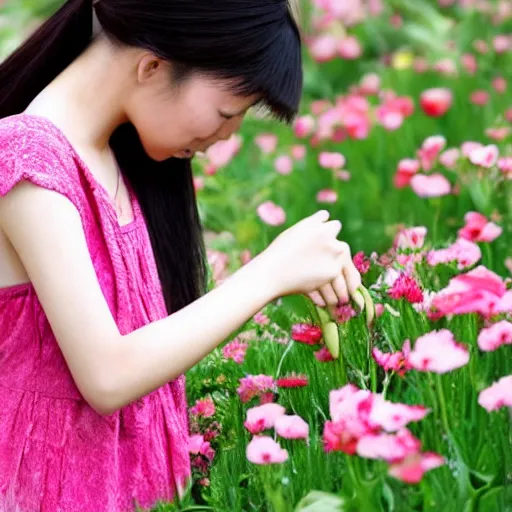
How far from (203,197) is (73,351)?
1670 millimetres

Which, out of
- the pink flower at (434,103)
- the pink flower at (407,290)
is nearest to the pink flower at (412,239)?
the pink flower at (407,290)

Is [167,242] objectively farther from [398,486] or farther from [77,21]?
[398,486]

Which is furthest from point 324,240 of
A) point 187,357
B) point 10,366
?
point 10,366

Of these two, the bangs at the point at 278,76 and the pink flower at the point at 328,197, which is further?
the pink flower at the point at 328,197

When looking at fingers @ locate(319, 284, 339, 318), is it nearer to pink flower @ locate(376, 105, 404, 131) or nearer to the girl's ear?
the girl's ear

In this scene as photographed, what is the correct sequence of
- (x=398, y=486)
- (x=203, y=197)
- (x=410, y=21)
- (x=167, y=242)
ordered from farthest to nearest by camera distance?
(x=410, y=21)
(x=203, y=197)
(x=167, y=242)
(x=398, y=486)

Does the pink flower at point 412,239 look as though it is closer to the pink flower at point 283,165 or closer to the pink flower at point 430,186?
the pink flower at point 430,186

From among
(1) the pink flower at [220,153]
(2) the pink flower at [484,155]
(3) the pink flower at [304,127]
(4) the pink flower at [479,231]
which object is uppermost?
(4) the pink flower at [479,231]

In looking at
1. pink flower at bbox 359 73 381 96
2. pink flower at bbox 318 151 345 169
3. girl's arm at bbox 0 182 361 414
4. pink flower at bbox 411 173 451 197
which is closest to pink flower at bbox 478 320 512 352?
girl's arm at bbox 0 182 361 414

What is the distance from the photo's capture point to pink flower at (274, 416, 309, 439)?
4.60 ft

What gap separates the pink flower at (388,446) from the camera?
1157 millimetres

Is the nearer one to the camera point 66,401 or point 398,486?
point 398,486

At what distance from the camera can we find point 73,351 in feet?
4.71

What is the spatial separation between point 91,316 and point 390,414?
41 centimetres
